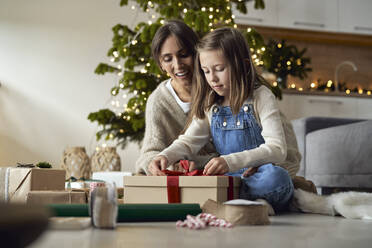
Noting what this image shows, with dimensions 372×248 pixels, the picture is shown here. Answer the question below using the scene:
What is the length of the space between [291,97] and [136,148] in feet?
4.93

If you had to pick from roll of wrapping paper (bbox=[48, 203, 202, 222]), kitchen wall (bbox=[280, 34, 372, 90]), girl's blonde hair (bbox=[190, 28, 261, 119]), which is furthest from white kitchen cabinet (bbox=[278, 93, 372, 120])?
roll of wrapping paper (bbox=[48, 203, 202, 222])

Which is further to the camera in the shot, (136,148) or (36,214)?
(136,148)

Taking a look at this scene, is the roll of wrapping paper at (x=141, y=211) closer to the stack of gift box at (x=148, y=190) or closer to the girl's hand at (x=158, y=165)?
the stack of gift box at (x=148, y=190)

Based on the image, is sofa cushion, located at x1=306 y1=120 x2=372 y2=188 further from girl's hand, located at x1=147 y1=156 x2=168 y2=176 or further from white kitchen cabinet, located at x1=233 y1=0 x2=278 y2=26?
white kitchen cabinet, located at x1=233 y1=0 x2=278 y2=26

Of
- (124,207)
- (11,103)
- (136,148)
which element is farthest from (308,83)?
(124,207)

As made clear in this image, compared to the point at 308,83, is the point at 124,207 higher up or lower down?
lower down

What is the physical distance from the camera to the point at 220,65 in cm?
154

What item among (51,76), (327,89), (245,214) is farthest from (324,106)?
(245,214)

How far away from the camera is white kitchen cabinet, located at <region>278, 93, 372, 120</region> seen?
4.44 meters

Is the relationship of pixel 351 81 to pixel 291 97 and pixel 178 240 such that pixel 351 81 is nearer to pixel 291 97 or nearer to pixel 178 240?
pixel 291 97

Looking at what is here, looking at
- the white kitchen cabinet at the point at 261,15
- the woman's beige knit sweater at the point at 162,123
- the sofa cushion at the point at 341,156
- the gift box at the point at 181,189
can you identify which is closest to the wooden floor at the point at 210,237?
the gift box at the point at 181,189

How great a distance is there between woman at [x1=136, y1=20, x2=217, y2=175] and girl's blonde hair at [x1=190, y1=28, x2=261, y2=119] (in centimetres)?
18

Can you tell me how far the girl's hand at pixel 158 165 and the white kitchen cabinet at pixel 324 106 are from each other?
10.1 feet

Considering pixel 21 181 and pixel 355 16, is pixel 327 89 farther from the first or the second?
pixel 21 181
